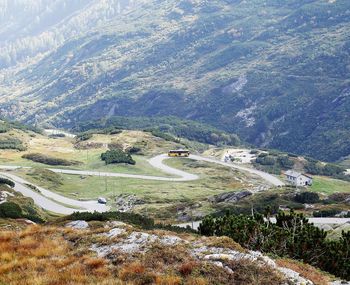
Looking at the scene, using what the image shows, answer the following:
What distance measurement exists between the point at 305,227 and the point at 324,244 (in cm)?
174

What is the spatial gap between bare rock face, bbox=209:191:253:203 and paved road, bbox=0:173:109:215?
27.3 meters

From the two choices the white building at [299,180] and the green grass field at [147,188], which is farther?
the white building at [299,180]

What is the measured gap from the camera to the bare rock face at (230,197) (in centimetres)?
11744

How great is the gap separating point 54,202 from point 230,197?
142 feet

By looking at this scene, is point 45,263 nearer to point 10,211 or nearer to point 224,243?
point 224,243

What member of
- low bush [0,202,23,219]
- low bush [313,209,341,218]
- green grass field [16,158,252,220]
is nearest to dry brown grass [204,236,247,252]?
low bush [0,202,23,219]

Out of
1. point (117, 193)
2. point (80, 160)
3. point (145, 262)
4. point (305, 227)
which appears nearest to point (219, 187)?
point (117, 193)

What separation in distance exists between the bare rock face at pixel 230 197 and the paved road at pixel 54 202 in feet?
89.6

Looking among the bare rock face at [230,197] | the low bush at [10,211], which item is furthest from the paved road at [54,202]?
the low bush at [10,211]

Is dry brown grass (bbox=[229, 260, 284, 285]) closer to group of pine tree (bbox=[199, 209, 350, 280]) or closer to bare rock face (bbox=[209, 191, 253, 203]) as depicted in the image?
group of pine tree (bbox=[199, 209, 350, 280])

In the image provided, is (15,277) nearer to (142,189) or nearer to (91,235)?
(91,235)

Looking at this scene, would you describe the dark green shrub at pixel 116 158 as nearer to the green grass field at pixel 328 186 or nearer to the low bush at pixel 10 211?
the green grass field at pixel 328 186

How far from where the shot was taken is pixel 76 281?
18547mm

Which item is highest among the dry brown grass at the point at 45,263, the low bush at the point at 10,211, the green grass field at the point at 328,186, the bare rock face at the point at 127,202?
the dry brown grass at the point at 45,263
